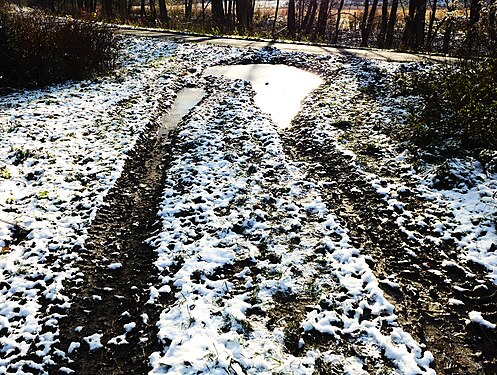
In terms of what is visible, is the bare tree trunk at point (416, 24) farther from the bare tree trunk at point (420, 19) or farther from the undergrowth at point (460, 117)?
the undergrowth at point (460, 117)

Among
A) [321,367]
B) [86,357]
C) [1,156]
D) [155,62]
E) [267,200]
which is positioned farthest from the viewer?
[155,62]

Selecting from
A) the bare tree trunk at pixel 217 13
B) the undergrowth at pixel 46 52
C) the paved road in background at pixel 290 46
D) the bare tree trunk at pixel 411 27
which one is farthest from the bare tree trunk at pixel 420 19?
the undergrowth at pixel 46 52

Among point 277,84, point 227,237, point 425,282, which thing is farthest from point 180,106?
point 425,282

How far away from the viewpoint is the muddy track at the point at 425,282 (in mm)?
3785

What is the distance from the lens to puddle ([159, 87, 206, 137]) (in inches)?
373

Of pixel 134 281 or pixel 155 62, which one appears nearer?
pixel 134 281

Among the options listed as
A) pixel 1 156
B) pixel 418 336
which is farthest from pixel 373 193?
pixel 1 156

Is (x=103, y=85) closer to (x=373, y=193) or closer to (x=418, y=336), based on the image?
(x=373, y=193)

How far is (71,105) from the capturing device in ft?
33.0

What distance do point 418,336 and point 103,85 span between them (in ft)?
37.1

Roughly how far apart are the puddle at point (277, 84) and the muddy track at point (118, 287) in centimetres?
457

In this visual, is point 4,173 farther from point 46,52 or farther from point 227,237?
point 46,52

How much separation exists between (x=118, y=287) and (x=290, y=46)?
1544 cm

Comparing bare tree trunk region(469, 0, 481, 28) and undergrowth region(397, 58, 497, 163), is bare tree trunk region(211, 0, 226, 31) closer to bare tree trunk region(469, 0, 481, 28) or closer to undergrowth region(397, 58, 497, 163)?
bare tree trunk region(469, 0, 481, 28)
